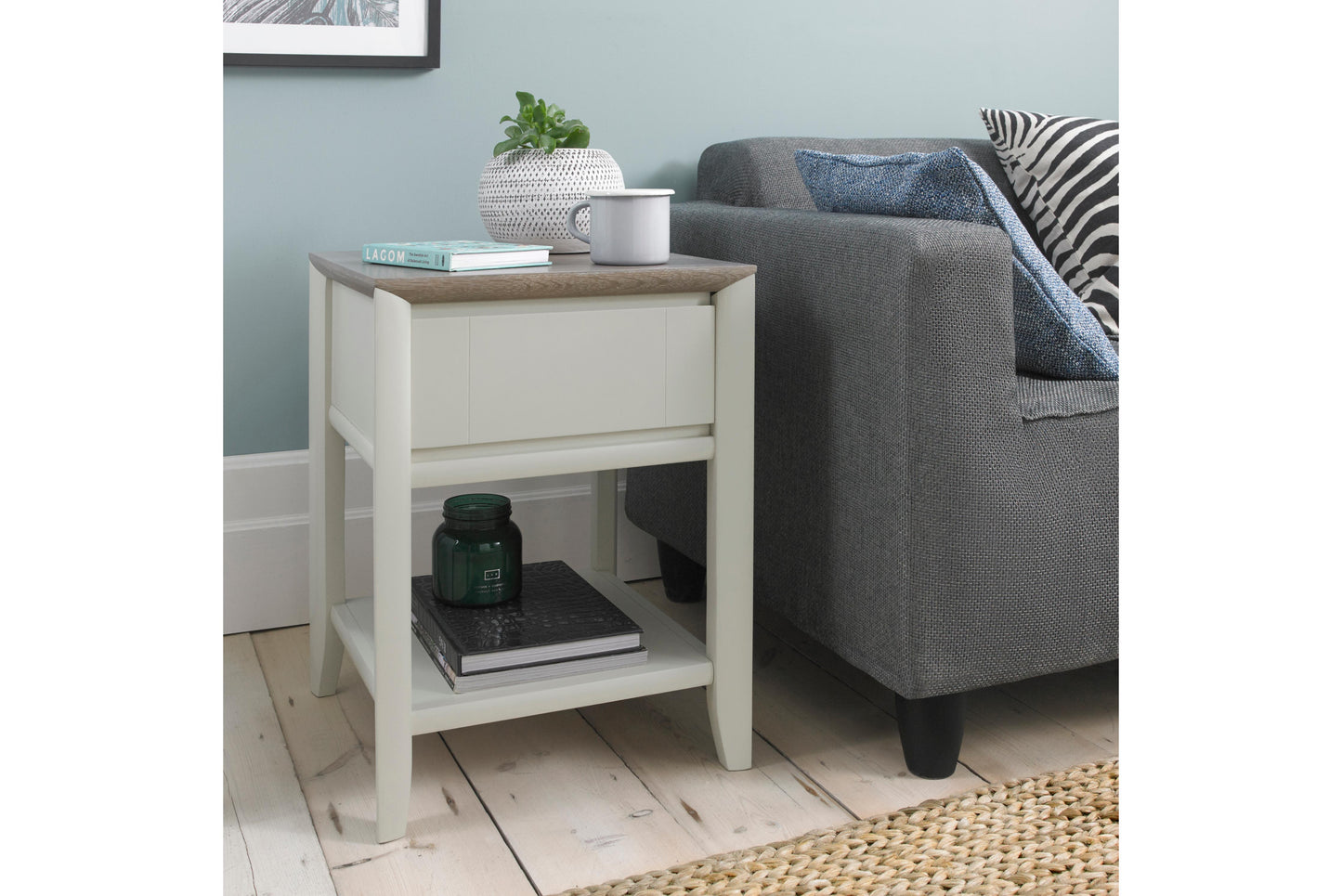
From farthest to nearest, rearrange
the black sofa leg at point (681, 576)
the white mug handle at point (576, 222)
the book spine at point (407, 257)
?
the black sofa leg at point (681, 576), the white mug handle at point (576, 222), the book spine at point (407, 257)

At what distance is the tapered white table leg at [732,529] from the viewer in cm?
134

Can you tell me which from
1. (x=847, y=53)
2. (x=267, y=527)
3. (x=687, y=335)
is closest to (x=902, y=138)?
(x=847, y=53)

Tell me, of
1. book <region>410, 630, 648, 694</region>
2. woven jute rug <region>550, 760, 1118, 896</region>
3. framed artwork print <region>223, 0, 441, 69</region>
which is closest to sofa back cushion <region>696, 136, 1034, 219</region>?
framed artwork print <region>223, 0, 441, 69</region>

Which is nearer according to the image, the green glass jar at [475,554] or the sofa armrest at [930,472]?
the sofa armrest at [930,472]

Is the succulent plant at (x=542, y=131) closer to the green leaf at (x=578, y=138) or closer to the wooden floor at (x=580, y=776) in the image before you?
the green leaf at (x=578, y=138)

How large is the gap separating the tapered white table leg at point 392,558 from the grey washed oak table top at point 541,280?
3 cm

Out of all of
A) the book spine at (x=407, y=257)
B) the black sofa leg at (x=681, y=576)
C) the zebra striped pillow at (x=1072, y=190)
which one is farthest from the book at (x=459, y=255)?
the zebra striped pillow at (x=1072, y=190)

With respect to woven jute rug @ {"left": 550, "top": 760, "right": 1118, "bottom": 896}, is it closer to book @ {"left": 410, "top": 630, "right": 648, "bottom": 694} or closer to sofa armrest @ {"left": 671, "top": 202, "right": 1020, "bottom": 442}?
book @ {"left": 410, "top": 630, "right": 648, "bottom": 694}

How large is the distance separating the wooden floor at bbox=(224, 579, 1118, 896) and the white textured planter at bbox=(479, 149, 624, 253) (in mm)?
643

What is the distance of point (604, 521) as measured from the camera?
1.80m
